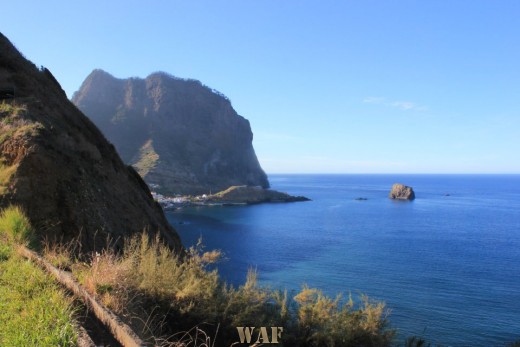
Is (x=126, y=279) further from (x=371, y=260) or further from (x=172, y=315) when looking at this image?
(x=371, y=260)

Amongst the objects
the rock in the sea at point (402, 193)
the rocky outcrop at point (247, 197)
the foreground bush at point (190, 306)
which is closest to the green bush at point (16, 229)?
the foreground bush at point (190, 306)

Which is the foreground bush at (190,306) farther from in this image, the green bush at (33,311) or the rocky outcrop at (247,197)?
the rocky outcrop at (247,197)

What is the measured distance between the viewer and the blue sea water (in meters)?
29.7

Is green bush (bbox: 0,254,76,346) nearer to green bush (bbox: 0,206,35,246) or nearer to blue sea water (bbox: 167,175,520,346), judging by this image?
green bush (bbox: 0,206,35,246)

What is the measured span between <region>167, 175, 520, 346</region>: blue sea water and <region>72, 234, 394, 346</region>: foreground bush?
58.1 ft

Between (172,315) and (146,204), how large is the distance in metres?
11.2

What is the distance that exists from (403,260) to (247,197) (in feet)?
283

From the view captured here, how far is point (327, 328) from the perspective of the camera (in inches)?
423

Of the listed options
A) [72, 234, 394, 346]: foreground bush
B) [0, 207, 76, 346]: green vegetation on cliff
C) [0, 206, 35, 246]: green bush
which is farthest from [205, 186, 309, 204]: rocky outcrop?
[0, 207, 76, 346]: green vegetation on cliff

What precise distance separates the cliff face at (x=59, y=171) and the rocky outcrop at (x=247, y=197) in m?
108

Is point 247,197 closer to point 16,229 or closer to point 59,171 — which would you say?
point 59,171

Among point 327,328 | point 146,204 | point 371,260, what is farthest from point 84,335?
point 371,260

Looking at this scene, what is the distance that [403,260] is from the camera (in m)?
47.8

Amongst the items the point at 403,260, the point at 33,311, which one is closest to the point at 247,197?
the point at 403,260
